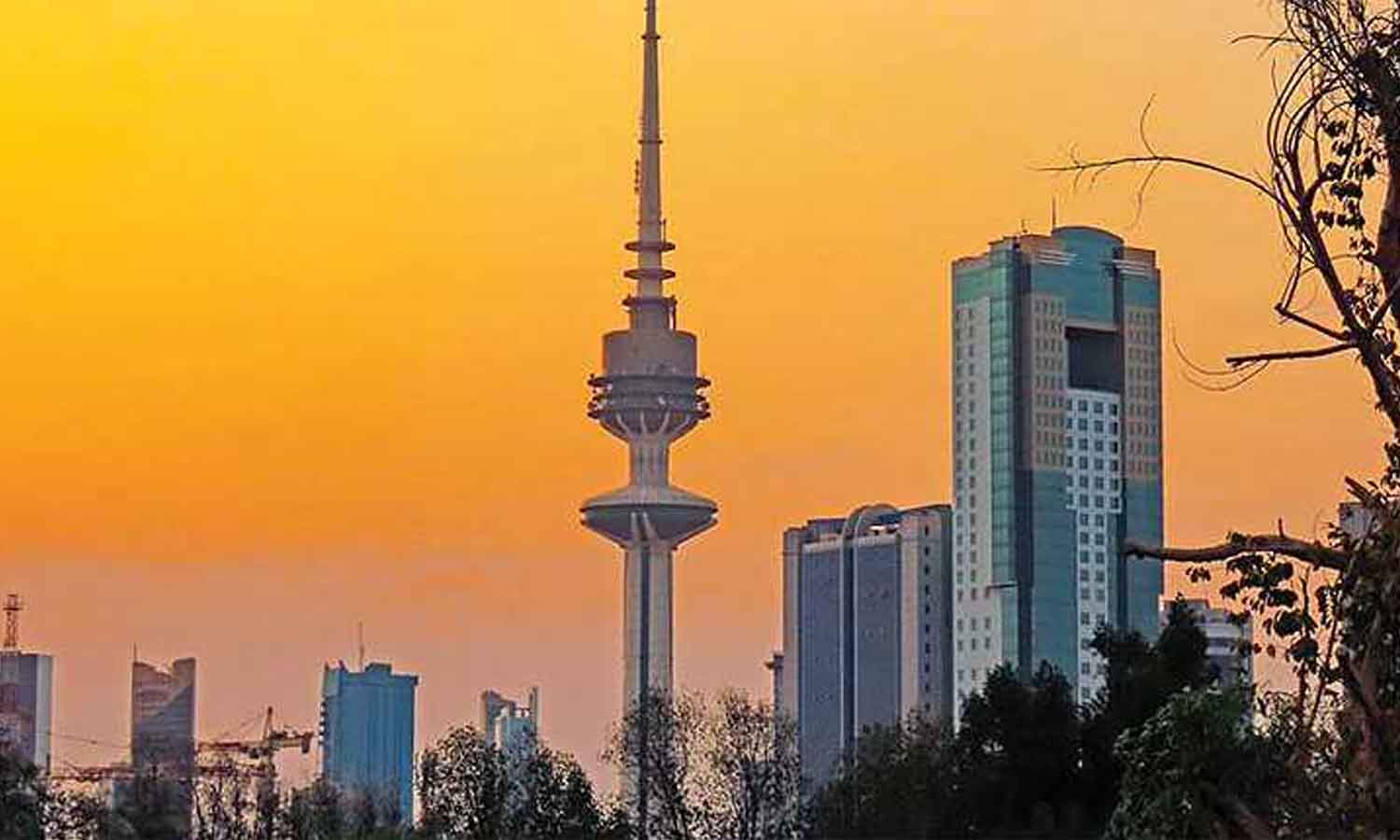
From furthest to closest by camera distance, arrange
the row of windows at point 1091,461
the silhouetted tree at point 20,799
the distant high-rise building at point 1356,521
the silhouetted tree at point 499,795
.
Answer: the row of windows at point 1091,461 → the silhouetted tree at point 499,795 → the silhouetted tree at point 20,799 → the distant high-rise building at point 1356,521

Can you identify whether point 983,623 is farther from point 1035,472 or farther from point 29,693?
point 29,693

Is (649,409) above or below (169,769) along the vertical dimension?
above

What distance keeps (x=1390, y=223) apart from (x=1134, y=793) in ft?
33.1

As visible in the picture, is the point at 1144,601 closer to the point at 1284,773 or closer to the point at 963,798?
the point at 963,798

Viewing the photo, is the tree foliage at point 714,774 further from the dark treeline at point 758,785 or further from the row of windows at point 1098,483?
the row of windows at point 1098,483

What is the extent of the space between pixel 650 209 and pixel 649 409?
→ 1079cm

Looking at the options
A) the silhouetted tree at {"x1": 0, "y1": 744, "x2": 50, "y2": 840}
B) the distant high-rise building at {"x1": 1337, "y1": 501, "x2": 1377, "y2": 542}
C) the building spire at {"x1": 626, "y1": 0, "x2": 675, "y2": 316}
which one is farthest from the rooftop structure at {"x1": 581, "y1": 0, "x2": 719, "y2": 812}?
the distant high-rise building at {"x1": 1337, "y1": 501, "x2": 1377, "y2": 542}

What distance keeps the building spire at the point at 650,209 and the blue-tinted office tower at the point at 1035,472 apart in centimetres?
2253

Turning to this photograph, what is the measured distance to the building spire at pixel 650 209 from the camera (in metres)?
168

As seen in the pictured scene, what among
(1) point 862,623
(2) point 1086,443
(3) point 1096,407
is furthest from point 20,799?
(1) point 862,623

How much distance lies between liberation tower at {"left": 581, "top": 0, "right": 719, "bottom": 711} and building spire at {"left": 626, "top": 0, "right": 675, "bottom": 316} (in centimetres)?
5

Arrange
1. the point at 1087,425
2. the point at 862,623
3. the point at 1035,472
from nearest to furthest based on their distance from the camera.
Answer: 1. the point at 1035,472
2. the point at 1087,425
3. the point at 862,623

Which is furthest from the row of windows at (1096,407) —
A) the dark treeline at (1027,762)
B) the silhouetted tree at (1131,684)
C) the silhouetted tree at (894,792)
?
the silhouetted tree at (1131,684)

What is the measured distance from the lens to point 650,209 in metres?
168
